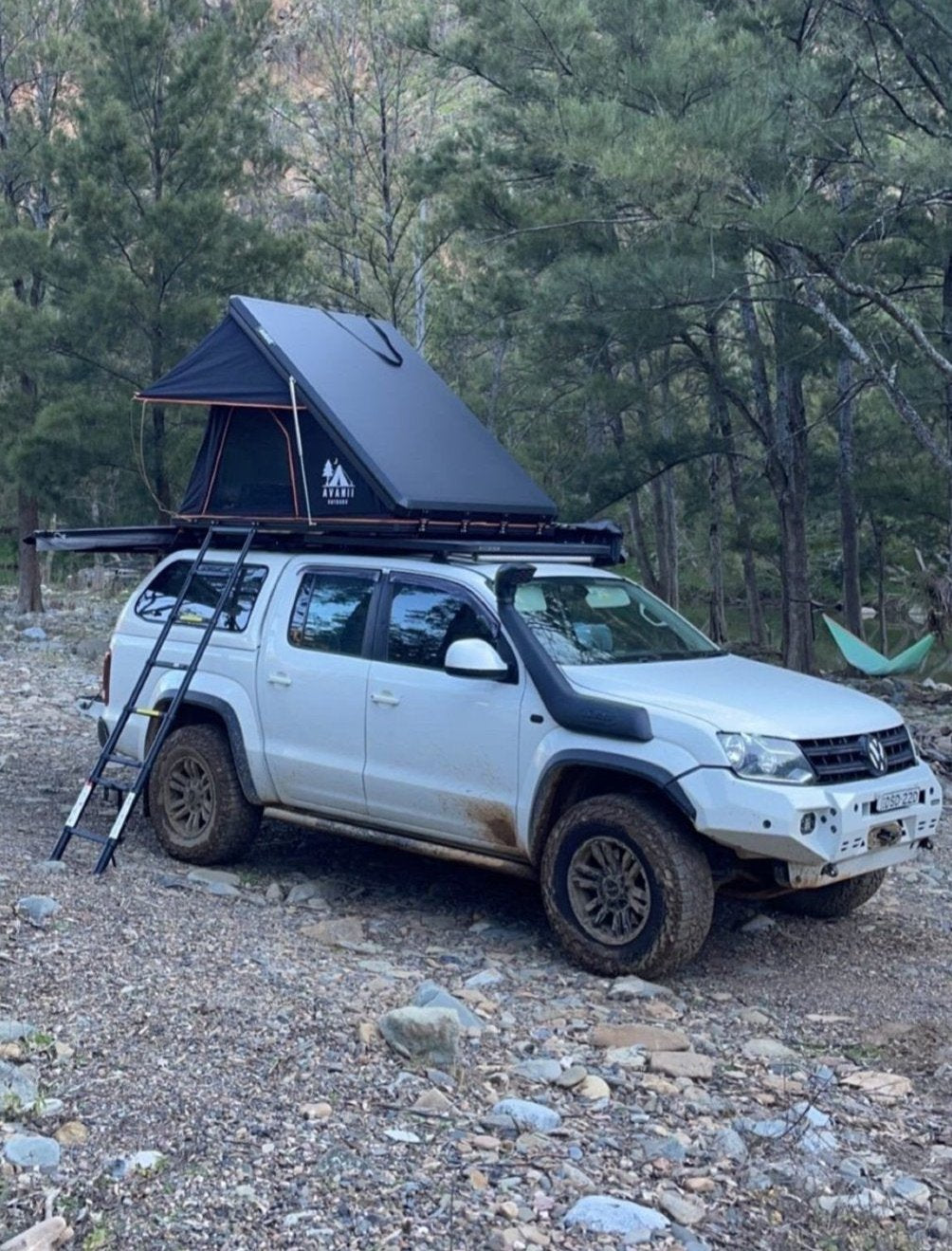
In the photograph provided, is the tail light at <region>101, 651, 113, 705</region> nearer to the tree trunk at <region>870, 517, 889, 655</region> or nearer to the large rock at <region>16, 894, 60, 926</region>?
the large rock at <region>16, 894, 60, 926</region>

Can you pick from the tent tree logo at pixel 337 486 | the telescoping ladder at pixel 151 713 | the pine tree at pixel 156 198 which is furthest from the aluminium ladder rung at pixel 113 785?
the pine tree at pixel 156 198

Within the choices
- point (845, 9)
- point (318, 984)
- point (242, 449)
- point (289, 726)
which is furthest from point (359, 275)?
point (318, 984)

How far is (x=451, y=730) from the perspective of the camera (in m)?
7.13

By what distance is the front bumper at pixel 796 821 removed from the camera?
6070 mm

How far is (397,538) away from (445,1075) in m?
3.41

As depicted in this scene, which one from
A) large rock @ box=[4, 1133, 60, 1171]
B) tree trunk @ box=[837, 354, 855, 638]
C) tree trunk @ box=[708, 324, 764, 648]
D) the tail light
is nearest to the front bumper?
large rock @ box=[4, 1133, 60, 1171]

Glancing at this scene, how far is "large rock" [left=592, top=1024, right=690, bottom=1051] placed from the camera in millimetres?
5591

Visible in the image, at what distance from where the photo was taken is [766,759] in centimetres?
619

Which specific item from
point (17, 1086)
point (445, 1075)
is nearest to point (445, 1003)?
point (445, 1075)

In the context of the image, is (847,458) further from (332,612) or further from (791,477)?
(332,612)

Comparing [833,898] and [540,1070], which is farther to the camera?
[833,898]

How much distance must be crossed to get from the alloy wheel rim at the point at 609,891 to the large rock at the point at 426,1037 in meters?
1.42

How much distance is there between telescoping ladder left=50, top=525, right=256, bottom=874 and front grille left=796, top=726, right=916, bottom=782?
3549 mm

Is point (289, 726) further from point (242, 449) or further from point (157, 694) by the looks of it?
point (242, 449)
